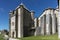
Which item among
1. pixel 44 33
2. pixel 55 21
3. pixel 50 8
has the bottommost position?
pixel 44 33

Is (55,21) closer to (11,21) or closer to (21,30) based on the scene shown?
(21,30)

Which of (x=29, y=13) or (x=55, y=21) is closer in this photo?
(x=55, y=21)

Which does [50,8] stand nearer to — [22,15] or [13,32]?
[22,15]

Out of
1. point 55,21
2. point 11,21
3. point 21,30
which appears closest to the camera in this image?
point 55,21

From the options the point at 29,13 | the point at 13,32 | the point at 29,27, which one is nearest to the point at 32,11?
the point at 29,13

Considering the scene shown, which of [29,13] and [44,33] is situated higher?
[29,13]

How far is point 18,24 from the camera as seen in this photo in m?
50.4

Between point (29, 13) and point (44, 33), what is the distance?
9.28 metres

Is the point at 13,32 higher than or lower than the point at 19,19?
lower

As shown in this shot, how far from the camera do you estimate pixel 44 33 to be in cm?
4728

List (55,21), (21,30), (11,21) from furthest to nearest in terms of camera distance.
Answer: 1. (11,21)
2. (21,30)
3. (55,21)

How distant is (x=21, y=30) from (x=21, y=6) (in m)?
6.90

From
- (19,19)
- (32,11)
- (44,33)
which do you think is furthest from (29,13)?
(44,33)

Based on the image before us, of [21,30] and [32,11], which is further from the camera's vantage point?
[32,11]
